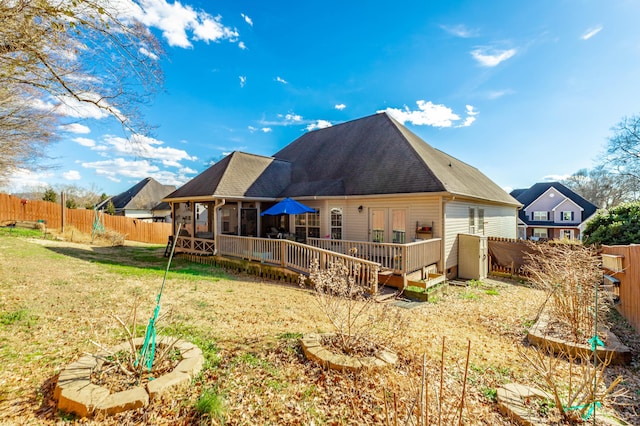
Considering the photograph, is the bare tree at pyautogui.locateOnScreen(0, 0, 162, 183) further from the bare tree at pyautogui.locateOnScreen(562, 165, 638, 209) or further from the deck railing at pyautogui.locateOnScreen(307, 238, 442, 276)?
the bare tree at pyautogui.locateOnScreen(562, 165, 638, 209)

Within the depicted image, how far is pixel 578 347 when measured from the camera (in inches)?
187

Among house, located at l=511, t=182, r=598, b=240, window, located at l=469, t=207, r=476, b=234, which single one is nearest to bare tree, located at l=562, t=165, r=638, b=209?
house, located at l=511, t=182, r=598, b=240

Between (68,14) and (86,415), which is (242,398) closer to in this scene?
(86,415)

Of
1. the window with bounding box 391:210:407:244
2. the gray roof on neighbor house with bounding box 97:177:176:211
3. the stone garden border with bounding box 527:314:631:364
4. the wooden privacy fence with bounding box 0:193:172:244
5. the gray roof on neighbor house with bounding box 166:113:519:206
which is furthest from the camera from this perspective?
the gray roof on neighbor house with bounding box 97:177:176:211

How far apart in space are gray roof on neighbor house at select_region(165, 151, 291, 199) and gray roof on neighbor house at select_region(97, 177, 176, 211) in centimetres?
2406

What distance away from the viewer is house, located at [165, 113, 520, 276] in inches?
443

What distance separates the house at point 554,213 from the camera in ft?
103

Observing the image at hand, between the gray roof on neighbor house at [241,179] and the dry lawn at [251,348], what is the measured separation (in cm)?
526

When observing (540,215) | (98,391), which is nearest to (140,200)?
(98,391)

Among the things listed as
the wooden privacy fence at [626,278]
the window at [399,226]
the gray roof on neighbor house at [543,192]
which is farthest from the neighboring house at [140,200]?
the gray roof on neighbor house at [543,192]

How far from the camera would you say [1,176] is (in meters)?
16.0

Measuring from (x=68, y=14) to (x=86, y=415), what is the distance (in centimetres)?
550

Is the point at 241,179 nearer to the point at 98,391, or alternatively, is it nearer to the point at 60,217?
the point at 98,391

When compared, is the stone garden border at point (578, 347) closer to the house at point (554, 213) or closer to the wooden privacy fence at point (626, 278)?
the wooden privacy fence at point (626, 278)
